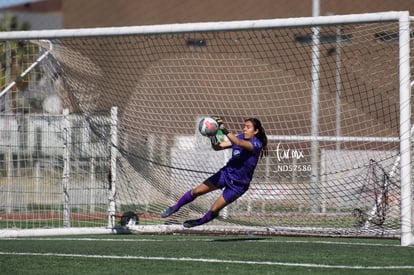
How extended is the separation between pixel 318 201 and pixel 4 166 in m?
5.50

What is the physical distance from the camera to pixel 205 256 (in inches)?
359

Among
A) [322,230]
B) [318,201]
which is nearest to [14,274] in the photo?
[322,230]

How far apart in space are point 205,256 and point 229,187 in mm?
2305

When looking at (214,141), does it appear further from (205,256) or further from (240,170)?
(205,256)

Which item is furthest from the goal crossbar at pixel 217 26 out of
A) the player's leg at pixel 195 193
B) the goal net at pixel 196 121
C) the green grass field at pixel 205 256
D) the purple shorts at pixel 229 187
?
the green grass field at pixel 205 256

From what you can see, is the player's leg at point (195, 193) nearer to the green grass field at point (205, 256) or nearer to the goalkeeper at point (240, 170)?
the goalkeeper at point (240, 170)

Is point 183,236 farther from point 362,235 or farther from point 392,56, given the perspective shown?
Result: point 392,56

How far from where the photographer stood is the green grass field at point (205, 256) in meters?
8.13

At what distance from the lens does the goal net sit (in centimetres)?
1253

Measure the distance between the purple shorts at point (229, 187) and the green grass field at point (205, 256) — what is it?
0.56 metres

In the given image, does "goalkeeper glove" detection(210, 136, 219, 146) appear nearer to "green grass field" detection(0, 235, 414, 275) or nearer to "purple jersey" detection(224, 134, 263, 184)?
"purple jersey" detection(224, 134, 263, 184)

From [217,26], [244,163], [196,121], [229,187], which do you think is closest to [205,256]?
[229,187]

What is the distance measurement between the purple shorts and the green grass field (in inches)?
22.1

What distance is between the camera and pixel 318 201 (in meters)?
13.3
